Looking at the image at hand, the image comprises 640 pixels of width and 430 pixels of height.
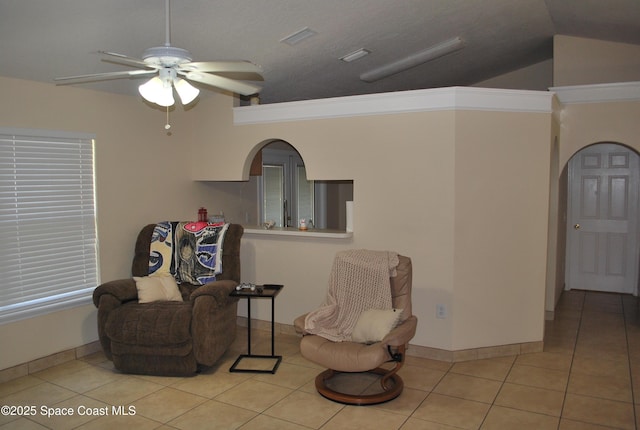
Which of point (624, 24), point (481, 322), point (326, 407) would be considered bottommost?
point (326, 407)

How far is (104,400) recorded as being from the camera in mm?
3506

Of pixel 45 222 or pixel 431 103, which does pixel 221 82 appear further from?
pixel 45 222

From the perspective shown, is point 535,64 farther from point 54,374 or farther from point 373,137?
point 54,374

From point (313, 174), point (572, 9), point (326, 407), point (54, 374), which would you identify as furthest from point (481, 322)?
point (54, 374)

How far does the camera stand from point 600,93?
509cm

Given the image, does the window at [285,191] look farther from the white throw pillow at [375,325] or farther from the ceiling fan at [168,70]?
the ceiling fan at [168,70]

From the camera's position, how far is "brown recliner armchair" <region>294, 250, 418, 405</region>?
3.32 meters

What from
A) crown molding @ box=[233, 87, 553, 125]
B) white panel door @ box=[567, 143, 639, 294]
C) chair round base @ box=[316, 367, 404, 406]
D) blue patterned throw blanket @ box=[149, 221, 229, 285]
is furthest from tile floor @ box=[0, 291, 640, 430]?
white panel door @ box=[567, 143, 639, 294]

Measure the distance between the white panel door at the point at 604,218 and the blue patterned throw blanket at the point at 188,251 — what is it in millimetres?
4789

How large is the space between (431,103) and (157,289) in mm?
2768

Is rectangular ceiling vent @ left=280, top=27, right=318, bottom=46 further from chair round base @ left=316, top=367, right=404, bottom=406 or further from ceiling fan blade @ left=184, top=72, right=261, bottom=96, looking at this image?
chair round base @ left=316, top=367, right=404, bottom=406

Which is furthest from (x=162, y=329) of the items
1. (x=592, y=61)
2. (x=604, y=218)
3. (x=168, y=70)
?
(x=604, y=218)

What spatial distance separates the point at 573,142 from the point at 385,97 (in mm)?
2272

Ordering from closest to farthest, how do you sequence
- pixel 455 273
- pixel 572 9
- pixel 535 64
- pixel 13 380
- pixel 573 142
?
pixel 13 380, pixel 455 273, pixel 572 9, pixel 573 142, pixel 535 64
